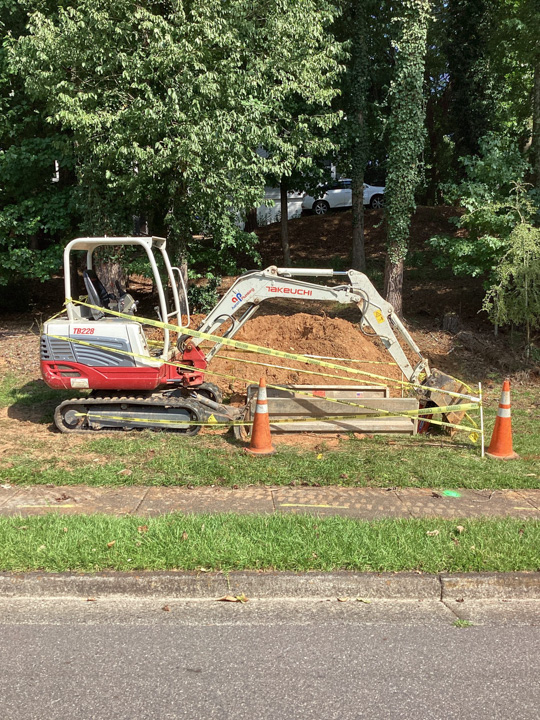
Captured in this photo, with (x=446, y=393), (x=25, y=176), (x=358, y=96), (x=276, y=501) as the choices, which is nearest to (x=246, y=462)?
(x=276, y=501)

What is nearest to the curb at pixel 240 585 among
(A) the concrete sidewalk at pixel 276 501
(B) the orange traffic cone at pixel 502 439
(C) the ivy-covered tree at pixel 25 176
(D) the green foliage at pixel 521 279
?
(A) the concrete sidewalk at pixel 276 501

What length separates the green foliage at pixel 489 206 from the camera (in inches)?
506

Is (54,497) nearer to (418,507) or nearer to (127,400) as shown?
(127,400)

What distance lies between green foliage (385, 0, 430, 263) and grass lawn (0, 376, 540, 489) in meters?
8.21

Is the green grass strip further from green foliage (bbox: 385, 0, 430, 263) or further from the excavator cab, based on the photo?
green foliage (bbox: 385, 0, 430, 263)

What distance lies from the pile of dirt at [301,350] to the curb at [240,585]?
20.8ft

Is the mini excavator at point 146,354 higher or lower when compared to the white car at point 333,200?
lower

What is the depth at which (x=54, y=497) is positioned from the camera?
249 inches

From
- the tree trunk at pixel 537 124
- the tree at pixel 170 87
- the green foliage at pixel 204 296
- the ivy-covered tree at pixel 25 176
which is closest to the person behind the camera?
the tree at pixel 170 87

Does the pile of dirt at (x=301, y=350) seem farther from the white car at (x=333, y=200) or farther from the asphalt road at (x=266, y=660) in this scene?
the white car at (x=333, y=200)

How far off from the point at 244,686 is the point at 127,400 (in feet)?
17.3

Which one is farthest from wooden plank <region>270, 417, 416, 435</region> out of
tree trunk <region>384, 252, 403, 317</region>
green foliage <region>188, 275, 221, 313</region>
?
green foliage <region>188, 275, 221, 313</region>

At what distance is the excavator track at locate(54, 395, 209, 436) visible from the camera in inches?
331

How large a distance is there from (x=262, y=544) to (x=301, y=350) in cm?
792
